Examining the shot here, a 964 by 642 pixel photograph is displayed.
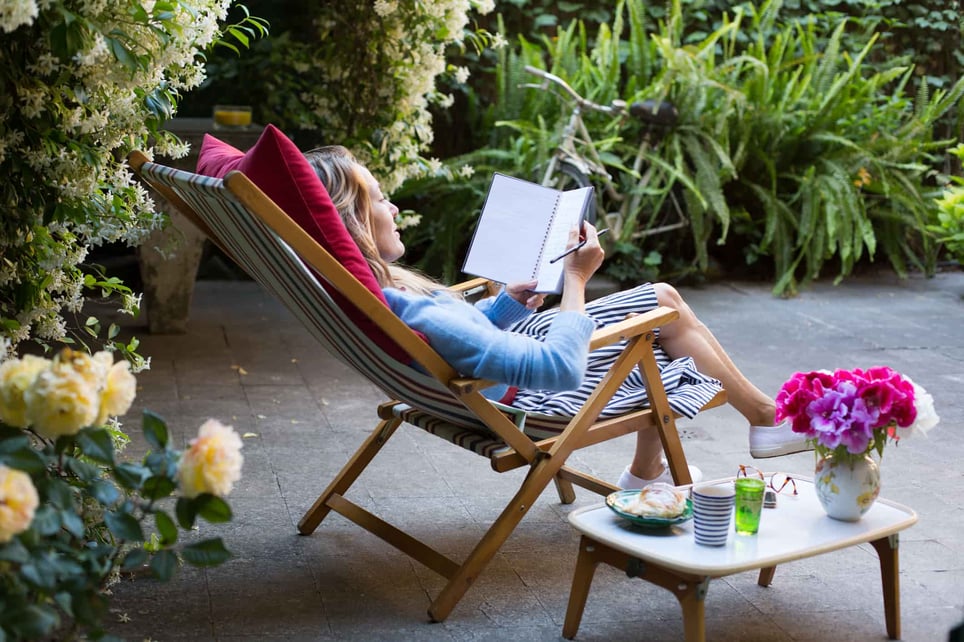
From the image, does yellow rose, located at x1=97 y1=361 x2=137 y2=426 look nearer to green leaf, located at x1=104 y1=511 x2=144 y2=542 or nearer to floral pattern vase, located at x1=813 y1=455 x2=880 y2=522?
green leaf, located at x1=104 y1=511 x2=144 y2=542

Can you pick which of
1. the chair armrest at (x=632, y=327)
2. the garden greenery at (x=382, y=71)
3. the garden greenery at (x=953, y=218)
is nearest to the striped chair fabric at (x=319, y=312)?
the chair armrest at (x=632, y=327)

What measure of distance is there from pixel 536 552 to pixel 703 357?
0.65 metres

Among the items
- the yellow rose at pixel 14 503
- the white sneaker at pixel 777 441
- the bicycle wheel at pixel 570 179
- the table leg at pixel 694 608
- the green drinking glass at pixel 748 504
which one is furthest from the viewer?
the bicycle wheel at pixel 570 179

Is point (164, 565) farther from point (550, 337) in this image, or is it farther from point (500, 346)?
point (550, 337)

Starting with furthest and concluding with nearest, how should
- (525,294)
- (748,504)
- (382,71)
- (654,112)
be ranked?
(654,112)
(382,71)
(525,294)
(748,504)

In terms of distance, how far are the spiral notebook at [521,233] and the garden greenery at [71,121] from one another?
2.39 feet

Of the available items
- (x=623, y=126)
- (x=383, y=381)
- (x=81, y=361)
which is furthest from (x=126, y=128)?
(x=623, y=126)

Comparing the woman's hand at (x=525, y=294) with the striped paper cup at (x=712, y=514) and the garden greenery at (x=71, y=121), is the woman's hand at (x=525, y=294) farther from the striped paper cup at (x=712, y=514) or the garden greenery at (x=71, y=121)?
the garden greenery at (x=71, y=121)

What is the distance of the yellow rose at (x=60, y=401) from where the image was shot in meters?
1.60

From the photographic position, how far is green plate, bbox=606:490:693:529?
2.17 m

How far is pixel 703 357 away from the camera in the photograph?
287cm

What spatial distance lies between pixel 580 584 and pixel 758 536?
1.20 ft

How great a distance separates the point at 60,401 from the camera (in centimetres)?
160

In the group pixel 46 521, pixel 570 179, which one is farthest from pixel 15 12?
pixel 570 179
